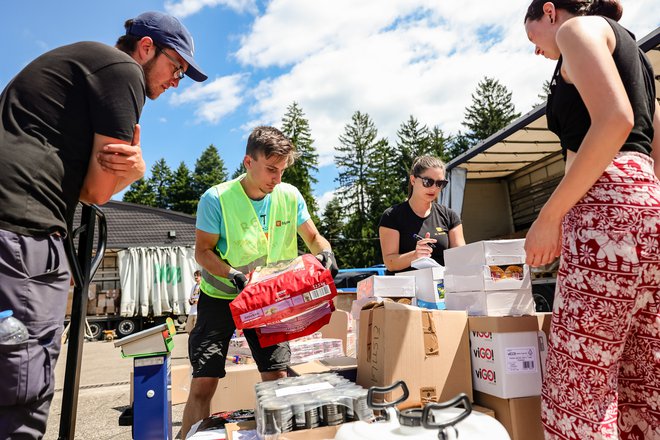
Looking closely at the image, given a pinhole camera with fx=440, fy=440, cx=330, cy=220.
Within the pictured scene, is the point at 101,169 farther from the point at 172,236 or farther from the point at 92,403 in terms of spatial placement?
the point at 172,236

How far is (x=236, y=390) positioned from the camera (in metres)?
3.96

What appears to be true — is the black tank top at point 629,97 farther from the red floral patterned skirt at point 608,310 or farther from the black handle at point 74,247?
the black handle at point 74,247

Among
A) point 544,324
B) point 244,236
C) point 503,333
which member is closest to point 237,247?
point 244,236

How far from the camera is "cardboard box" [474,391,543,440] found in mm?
2072

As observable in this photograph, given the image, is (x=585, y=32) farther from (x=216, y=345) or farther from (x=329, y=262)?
(x=216, y=345)

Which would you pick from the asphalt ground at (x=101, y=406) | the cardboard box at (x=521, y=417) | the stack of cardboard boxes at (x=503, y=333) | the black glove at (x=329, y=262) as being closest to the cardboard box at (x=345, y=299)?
the asphalt ground at (x=101, y=406)

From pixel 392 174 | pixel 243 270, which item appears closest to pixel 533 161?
pixel 243 270

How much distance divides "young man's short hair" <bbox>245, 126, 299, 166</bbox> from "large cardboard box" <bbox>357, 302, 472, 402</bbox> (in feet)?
4.01

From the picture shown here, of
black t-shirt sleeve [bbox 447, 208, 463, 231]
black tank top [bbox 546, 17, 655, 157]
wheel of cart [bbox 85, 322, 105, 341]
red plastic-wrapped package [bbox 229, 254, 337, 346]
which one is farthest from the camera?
wheel of cart [bbox 85, 322, 105, 341]

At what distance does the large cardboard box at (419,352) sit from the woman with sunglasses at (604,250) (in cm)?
69

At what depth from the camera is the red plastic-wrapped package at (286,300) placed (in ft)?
7.61

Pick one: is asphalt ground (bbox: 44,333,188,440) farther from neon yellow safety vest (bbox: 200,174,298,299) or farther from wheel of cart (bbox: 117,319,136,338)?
wheel of cart (bbox: 117,319,136,338)

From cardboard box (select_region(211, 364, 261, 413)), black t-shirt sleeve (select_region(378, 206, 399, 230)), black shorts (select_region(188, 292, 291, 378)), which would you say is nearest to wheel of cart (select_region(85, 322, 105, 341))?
cardboard box (select_region(211, 364, 261, 413))

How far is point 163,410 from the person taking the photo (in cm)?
321
